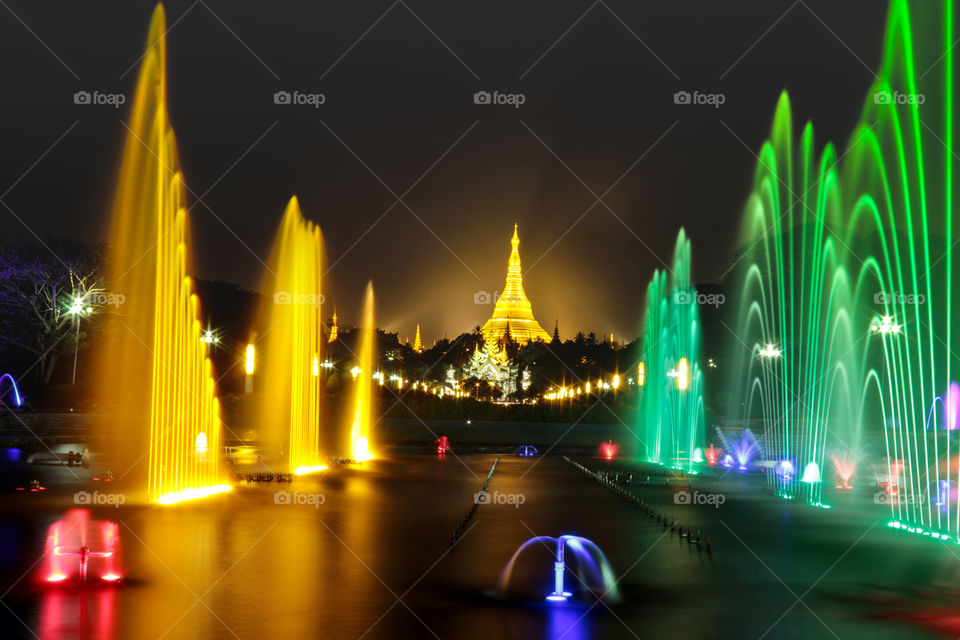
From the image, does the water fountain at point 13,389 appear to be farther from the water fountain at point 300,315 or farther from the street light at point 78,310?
the water fountain at point 300,315

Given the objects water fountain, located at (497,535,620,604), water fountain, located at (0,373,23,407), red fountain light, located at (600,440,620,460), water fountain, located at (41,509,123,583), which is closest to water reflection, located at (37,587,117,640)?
water fountain, located at (41,509,123,583)

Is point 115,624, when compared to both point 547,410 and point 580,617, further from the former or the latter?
point 547,410

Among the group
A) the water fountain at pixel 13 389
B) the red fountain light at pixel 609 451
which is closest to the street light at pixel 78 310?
the water fountain at pixel 13 389

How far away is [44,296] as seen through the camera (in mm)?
51562

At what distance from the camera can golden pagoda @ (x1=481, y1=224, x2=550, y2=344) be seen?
131 meters

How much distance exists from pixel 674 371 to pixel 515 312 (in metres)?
84.8

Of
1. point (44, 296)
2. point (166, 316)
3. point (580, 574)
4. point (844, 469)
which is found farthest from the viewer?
point (44, 296)

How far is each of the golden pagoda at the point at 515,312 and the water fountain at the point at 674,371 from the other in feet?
233

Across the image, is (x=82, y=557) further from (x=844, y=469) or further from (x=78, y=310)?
(x=78, y=310)

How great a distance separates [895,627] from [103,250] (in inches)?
1886

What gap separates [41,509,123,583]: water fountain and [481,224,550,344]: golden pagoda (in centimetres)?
10904

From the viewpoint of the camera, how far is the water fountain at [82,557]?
13.9 m

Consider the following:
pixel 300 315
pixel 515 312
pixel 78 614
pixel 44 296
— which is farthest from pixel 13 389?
pixel 515 312

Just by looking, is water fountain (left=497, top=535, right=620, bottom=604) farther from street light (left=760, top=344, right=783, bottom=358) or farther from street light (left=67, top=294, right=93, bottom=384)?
street light (left=67, top=294, right=93, bottom=384)
